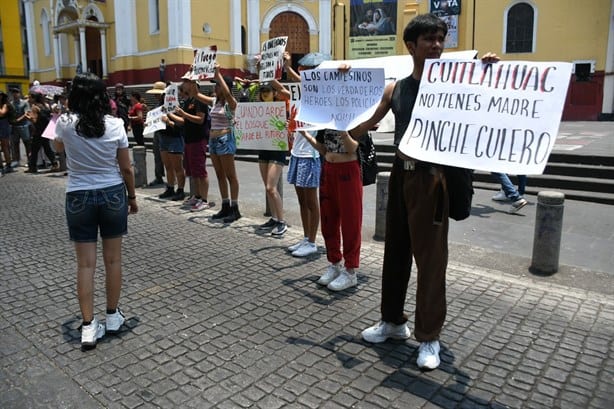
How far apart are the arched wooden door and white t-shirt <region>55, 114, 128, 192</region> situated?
28.4 meters

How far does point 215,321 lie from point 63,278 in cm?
196

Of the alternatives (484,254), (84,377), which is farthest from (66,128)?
(484,254)

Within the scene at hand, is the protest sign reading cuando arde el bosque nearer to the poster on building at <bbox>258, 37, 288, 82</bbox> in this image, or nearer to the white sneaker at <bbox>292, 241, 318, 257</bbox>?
the white sneaker at <bbox>292, 241, 318, 257</bbox>

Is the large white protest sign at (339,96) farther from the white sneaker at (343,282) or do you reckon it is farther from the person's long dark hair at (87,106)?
the person's long dark hair at (87,106)

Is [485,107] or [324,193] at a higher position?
[485,107]

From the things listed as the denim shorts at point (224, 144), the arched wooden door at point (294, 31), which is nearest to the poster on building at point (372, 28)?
the arched wooden door at point (294, 31)

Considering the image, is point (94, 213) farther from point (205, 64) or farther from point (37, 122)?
point (37, 122)

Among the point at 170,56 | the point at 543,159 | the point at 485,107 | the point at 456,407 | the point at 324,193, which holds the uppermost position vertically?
the point at 170,56

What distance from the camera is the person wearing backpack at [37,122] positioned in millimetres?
12203

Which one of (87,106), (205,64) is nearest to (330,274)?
(87,106)

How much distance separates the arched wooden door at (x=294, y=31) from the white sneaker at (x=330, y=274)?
2764 cm

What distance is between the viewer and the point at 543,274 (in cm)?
529

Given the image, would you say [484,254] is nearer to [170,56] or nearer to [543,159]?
[543,159]

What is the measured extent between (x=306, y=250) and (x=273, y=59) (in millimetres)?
2193
